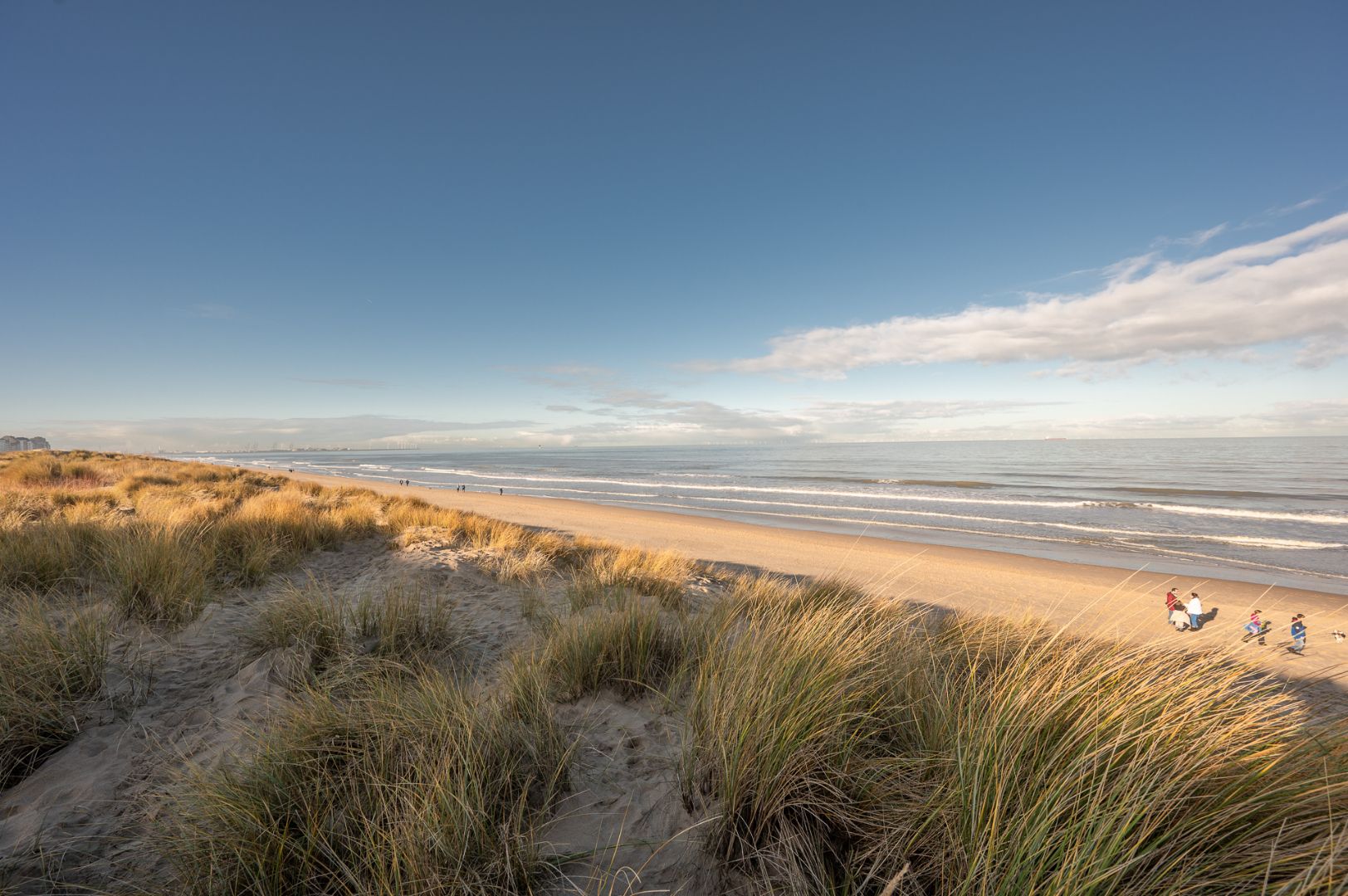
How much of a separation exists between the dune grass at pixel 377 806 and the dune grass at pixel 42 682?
1243 millimetres

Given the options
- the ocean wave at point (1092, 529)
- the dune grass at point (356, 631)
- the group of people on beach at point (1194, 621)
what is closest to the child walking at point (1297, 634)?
the group of people on beach at point (1194, 621)

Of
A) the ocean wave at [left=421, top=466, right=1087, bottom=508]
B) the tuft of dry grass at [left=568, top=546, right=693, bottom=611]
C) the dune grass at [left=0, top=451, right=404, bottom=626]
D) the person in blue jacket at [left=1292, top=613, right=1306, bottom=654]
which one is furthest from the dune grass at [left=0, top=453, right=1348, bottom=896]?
the ocean wave at [left=421, top=466, right=1087, bottom=508]

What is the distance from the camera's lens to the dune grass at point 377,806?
1.98m

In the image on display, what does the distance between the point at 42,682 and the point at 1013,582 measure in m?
15.0

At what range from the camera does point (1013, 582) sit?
12.1m

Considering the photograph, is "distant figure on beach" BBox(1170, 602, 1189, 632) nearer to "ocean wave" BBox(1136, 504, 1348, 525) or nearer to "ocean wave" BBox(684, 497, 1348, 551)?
"ocean wave" BBox(684, 497, 1348, 551)

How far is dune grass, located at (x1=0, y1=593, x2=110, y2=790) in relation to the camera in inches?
112

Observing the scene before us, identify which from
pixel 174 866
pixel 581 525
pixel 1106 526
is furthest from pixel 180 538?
pixel 1106 526

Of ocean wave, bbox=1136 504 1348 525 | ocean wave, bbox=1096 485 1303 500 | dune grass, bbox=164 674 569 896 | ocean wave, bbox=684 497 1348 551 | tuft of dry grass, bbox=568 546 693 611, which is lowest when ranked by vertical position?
ocean wave, bbox=684 497 1348 551

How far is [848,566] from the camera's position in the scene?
13.2 m

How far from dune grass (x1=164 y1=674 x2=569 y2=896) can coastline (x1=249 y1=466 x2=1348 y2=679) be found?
411 centimetres

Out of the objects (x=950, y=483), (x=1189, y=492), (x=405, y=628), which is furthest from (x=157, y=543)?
(x=1189, y=492)

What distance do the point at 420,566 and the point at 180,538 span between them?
2.86 metres

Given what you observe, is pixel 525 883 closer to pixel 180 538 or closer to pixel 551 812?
pixel 551 812
